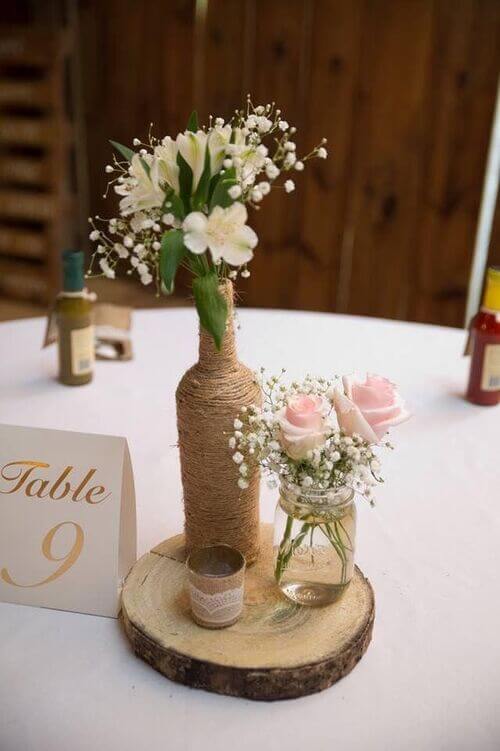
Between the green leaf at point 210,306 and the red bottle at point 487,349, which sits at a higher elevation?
the green leaf at point 210,306

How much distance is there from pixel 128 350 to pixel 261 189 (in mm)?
887

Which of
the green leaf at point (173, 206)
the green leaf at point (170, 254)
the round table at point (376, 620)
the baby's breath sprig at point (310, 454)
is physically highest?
the green leaf at point (173, 206)

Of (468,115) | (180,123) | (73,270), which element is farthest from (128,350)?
(180,123)

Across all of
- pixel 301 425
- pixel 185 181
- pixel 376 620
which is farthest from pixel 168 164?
pixel 376 620

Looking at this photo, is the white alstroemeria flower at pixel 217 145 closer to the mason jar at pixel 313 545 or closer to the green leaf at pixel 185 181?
the green leaf at pixel 185 181

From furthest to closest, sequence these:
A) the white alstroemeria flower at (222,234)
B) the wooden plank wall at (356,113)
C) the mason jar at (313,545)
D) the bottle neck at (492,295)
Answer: the wooden plank wall at (356,113), the bottle neck at (492,295), the mason jar at (313,545), the white alstroemeria flower at (222,234)

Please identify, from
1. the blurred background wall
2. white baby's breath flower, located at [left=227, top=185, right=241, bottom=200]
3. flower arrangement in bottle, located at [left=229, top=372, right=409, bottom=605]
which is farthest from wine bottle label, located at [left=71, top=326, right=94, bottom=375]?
the blurred background wall

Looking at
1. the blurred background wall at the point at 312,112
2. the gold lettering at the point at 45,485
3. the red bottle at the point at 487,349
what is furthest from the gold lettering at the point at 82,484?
the blurred background wall at the point at 312,112

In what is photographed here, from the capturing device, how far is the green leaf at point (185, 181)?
78cm

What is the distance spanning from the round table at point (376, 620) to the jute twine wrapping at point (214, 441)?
16 cm

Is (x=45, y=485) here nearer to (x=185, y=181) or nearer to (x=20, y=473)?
(x=20, y=473)

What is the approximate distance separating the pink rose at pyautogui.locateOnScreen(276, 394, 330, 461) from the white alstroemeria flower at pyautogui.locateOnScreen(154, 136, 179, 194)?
0.24m

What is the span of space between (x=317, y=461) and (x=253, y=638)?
7.8 inches

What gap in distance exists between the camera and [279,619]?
2.89 feet
